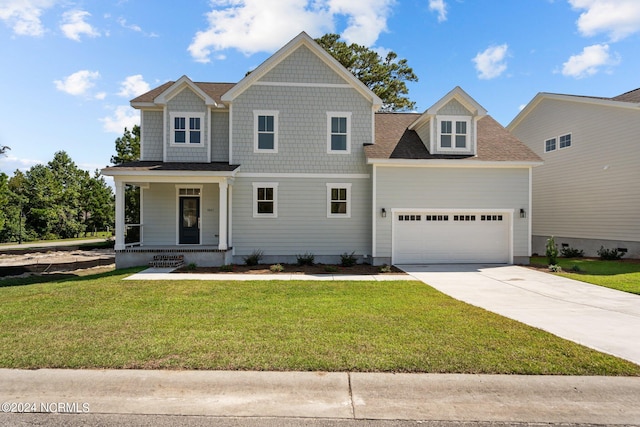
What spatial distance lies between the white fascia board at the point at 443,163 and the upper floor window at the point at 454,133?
0.97 m

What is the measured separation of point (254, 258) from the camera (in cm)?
1418

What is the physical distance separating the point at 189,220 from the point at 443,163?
35.9ft

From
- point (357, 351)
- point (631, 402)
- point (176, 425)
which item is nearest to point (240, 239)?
point (357, 351)

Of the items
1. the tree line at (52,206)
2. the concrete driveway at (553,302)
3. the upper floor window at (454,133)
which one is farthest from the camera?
the tree line at (52,206)

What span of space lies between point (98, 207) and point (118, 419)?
1538 inches

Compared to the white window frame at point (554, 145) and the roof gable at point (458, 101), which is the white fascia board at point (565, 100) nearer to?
the white window frame at point (554, 145)

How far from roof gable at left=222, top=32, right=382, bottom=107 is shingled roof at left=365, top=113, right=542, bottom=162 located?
5.93ft

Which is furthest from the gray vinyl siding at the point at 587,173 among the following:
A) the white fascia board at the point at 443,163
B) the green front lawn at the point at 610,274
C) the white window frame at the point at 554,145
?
the white fascia board at the point at 443,163

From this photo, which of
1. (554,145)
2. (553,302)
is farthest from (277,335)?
(554,145)

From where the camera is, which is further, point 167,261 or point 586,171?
point 586,171

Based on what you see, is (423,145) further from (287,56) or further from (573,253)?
(573,253)

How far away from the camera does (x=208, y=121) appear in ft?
49.4

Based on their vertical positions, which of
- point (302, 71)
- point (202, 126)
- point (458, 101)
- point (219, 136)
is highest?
point (302, 71)

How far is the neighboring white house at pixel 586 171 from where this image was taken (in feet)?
52.1
